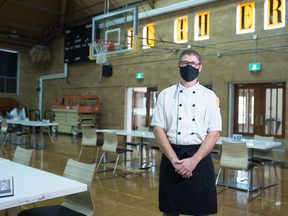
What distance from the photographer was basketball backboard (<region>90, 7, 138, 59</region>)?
28.0 ft

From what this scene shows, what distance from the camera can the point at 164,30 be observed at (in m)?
11.1

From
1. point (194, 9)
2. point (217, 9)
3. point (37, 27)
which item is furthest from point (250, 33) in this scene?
point (37, 27)

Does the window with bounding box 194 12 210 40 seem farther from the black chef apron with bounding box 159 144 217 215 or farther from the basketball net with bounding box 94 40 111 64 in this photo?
the black chef apron with bounding box 159 144 217 215

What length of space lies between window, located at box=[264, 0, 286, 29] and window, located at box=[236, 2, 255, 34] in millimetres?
386

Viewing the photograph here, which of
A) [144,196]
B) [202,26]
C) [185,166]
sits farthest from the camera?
[202,26]

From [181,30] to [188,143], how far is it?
9.30 m

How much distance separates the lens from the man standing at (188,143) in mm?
1865

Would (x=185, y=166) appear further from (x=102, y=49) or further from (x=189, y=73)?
(x=102, y=49)

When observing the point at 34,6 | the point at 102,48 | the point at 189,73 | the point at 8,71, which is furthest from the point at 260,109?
the point at 8,71

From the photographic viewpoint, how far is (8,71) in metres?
16.5

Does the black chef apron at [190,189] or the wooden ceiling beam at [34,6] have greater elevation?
the wooden ceiling beam at [34,6]

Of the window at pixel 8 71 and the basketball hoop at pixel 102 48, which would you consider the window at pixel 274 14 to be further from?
the window at pixel 8 71

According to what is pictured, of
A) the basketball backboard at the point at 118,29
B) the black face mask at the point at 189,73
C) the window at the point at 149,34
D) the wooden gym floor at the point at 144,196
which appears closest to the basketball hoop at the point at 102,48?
the basketball backboard at the point at 118,29

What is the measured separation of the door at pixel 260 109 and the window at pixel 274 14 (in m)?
1.63
